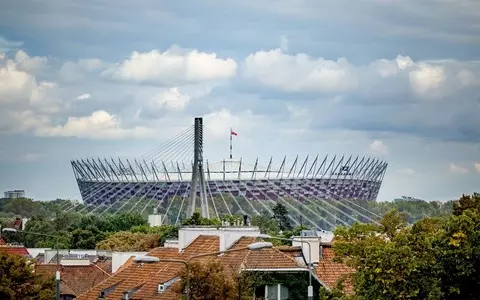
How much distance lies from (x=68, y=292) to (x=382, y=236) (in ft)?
96.2

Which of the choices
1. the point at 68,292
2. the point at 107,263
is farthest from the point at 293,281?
the point at 107,263

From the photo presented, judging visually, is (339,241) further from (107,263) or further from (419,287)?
(107,263)

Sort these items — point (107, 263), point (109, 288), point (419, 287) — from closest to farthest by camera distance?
point (419, 287), point (109, 288), point (107, 263)

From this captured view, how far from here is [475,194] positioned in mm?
78562

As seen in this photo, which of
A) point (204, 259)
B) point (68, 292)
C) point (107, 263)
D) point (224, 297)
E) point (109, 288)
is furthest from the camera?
point (107, 263)

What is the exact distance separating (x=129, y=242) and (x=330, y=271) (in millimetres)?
83501

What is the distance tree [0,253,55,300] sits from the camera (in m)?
77.3

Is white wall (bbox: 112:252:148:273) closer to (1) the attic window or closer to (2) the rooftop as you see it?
(2) the rooftop

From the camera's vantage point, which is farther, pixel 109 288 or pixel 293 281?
pixel 109 288

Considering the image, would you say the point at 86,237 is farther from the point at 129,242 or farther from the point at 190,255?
the point at 190,255

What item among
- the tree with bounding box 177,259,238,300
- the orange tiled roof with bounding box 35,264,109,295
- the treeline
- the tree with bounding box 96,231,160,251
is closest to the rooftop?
the tree with bounding box 177,259,238,300

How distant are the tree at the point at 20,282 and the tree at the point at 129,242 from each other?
61.7 meters

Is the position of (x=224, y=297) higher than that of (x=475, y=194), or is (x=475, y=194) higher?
(x=475, y=194)

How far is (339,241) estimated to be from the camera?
215ft
